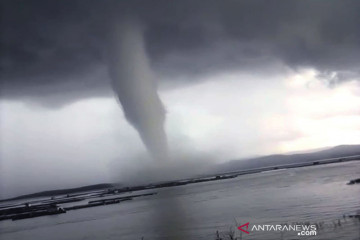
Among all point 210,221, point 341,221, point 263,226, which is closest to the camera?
point 341,221

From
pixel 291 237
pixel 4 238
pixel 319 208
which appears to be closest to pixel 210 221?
pixel 319 208

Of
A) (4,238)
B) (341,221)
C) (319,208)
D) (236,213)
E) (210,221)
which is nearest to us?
(341,221)

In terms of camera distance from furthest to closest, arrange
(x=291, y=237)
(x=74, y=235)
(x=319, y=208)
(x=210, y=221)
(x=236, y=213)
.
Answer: (x=74, y=235) → (x=236, y=213) → (x=210, y=221) → (x=319, y=208) → (x=291, y=237)

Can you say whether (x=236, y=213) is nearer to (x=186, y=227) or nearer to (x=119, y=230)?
(x=186, y=227)

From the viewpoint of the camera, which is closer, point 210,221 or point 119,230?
point 210,221

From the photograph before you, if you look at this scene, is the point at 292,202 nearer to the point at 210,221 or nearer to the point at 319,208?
the point at 319,208

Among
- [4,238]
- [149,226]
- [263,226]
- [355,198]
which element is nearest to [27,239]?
[4,238]
